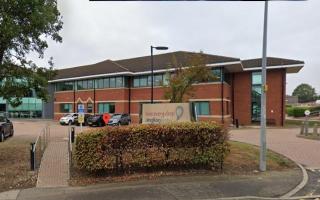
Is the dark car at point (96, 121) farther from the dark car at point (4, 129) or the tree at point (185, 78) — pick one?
the dark car at point (4, 129)

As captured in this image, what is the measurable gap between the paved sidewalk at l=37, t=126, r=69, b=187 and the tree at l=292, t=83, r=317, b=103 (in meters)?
151

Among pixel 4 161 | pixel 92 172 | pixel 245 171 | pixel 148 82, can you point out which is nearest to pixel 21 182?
pixel 92 172

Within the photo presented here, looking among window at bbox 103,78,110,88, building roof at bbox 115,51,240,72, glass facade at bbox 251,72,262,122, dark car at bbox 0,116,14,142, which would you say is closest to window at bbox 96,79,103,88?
window at bbox 103,78,110,88

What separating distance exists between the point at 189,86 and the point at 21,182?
21768 mm

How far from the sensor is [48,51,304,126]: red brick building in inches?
1506

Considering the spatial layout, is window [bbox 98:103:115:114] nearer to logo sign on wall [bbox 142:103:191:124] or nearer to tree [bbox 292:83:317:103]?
logo sign on wall [bbox 142:103:191:124]

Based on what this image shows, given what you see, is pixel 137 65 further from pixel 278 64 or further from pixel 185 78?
pixel 185 78

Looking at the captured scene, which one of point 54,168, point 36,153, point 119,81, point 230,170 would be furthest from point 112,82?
point 230,170

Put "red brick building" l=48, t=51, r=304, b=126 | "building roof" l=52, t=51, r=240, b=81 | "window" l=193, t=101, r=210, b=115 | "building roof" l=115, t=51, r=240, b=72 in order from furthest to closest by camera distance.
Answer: "building roof" l=52, t=51, r=240, b=81 < "window" l=193, t=101, r=210, b=115 < "red brick building" l=48, t=51, r=304, b=126 < "building roof" l=115, t=51, r=240, b=72

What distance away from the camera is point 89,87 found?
2014 inches

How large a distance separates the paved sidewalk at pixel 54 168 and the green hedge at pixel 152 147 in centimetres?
70

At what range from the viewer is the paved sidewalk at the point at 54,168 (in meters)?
10.3

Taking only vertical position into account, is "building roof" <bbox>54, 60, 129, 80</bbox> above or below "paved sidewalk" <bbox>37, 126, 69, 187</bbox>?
above

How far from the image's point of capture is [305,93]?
516ft
